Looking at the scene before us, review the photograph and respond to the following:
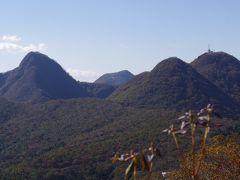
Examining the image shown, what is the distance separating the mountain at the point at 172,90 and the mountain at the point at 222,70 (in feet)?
54.8

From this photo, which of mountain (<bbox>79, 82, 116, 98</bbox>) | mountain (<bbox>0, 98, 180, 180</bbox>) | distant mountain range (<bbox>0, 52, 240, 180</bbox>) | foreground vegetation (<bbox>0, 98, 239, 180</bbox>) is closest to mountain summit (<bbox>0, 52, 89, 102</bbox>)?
distant mountain range (<bbox>0, 52, 240, 180</bbox>)

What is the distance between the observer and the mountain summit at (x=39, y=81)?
522 ft

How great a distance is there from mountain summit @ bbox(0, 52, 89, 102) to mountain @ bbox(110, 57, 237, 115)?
37668 millimetres

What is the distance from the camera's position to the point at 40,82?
544 ft

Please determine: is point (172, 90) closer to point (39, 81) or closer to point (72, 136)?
point (72, 136)

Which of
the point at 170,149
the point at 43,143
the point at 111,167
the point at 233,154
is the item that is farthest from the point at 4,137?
the point at 233,154

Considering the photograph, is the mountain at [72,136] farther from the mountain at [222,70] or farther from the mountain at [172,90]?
the mountain at [222,70]

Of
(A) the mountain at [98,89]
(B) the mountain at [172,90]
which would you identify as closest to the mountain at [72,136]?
(B) the mountain at [172,90]

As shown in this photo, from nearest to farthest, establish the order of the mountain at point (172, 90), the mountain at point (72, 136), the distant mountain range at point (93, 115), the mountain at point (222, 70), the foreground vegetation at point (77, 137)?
the foreground vegetation at point (77, 137)
the mountain at point (72, 136)
the distant mountain range at point (93, 115)
the mountain at point (172, 90)
the mountain at point (222, 70)

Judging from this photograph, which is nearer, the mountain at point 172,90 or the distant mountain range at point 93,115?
the distant mountain range at point 93,115

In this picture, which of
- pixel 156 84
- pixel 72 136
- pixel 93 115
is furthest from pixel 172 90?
pixel 72 136

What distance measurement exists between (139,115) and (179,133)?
279 feet

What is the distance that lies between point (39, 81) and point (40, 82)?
475 mm

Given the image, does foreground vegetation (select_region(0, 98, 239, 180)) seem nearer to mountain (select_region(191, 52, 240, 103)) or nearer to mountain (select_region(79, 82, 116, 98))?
mountain (select_region(191, 52, 240, 103))
